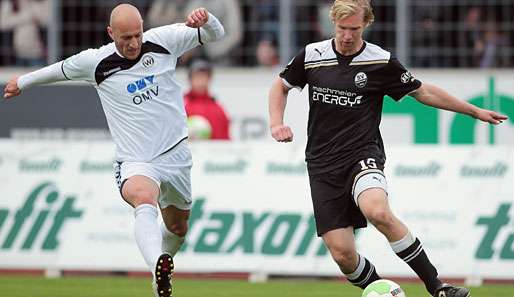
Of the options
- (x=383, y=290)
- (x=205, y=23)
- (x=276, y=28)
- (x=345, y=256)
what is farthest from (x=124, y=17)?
(x=276, y=28)

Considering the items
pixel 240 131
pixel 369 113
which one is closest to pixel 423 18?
pixel 240 131

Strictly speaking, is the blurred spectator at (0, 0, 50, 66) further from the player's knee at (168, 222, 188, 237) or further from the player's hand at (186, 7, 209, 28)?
the player's hand at (186, 7, 209, 28)

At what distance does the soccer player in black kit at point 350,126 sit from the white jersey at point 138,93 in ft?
3.11

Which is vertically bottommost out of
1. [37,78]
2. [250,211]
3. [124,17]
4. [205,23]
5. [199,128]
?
[250,211]

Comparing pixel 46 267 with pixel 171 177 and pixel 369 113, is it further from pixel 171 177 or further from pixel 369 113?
pixel 369 113

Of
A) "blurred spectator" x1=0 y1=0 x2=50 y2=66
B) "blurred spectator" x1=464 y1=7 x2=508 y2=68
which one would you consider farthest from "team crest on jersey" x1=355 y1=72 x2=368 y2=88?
"blurred spectator" x1=0 y1=0 x2=50 y2=66

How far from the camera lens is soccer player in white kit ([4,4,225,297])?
35.6 ft

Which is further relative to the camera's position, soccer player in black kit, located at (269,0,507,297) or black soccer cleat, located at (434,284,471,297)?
soccer player in black kit, located at (269,0,507,297)

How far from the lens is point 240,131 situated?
19.6 meters

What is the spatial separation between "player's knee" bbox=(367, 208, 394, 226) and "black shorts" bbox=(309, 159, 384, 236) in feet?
1.30

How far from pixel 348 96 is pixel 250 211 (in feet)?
16.3

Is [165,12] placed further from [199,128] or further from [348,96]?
[348,96]

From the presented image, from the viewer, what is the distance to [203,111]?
1741 cm

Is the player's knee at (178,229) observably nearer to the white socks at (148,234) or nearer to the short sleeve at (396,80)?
the white socks at (148,234)
